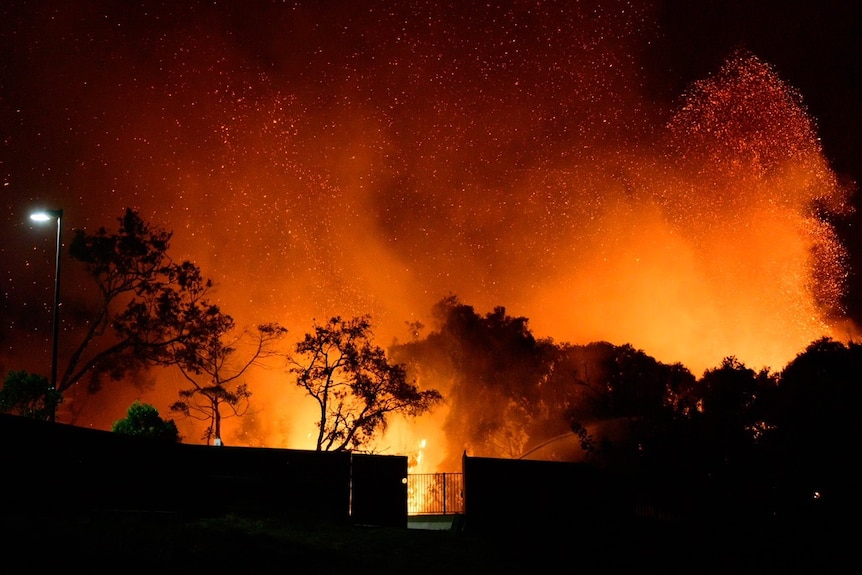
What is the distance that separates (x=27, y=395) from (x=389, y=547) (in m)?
A: 13.4

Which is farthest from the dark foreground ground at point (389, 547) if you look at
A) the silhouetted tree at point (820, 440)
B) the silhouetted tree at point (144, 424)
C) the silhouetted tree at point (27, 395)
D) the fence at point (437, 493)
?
the fence at point (437, 493)

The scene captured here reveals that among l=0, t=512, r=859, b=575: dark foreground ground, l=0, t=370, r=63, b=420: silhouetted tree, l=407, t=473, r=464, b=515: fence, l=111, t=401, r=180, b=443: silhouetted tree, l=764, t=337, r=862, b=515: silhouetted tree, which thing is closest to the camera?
l=0, t=512, r=859, b=575: dark foreground ground

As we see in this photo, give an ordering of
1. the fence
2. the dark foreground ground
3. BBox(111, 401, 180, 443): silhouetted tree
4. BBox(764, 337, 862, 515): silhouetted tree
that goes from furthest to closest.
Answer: the fence → BBox(111, 401, 180, 443): silhouetted tree → BBox(764, 337, 862, 515): silhouetted tree → the dark foreground ground

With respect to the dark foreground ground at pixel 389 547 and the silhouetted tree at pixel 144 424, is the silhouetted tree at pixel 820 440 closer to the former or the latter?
the dark foreground ground at pixel 389 547

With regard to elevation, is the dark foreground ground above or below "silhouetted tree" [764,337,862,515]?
below

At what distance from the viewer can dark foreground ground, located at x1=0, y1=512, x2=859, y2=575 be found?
11.8 m

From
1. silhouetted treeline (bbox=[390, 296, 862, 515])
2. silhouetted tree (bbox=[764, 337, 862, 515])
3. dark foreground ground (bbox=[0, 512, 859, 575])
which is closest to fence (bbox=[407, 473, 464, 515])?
silhouetted treeline (bbox=[390, 296, 862, 515])

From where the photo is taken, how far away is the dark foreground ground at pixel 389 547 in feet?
38.7

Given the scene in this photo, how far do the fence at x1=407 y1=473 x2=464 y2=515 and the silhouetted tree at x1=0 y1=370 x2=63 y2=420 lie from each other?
43.1 ft

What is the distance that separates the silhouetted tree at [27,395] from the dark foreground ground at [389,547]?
9.03 metres

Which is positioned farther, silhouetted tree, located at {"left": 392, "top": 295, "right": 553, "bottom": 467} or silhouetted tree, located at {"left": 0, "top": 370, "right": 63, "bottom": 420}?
silhouetted tree, located at {"left": 392, "top": 295, "right": 553, "bottom": 467}

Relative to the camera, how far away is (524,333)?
57.7m

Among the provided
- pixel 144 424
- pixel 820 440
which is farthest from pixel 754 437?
pixel 144 424

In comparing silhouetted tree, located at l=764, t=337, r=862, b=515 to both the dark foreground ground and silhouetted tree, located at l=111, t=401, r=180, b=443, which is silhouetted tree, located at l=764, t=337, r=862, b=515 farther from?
silhouetted tree, located at l=111, t=401, r=180, b=443
